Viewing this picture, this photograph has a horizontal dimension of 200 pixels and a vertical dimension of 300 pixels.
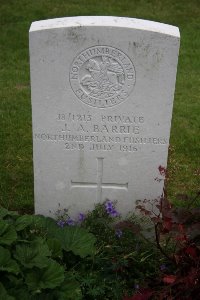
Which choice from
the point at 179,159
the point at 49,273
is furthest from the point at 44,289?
the point at 179,159

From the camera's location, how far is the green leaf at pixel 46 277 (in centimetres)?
301

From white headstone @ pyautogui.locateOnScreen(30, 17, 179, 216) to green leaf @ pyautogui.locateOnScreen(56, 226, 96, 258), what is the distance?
462 mm

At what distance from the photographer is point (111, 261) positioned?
3592 millimetres

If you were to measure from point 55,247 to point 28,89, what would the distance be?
3.82 metres

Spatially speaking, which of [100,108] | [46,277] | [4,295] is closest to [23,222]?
[46,277]

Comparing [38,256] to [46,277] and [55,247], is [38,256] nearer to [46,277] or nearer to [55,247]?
[46,277]

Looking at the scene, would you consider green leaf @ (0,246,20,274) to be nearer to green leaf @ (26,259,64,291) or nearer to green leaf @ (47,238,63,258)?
green leaf @ (26,259,64,291)

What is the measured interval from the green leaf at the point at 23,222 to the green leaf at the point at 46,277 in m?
0.38

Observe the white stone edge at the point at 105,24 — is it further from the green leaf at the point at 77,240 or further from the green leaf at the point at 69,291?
the green leaf at the point at 69,291

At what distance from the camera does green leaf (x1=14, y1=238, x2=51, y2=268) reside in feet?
10.1

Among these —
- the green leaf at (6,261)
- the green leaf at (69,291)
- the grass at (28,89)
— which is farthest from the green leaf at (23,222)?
the grass at (28,89)

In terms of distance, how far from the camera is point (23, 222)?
345 centimetres

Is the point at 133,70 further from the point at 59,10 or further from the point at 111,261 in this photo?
the point at 59,10

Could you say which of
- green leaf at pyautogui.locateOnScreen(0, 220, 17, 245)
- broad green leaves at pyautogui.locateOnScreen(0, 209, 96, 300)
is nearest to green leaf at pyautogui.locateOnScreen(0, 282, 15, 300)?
broad green leaves at pyautogui.locateOnScreen(0, 209, 96, 300)
